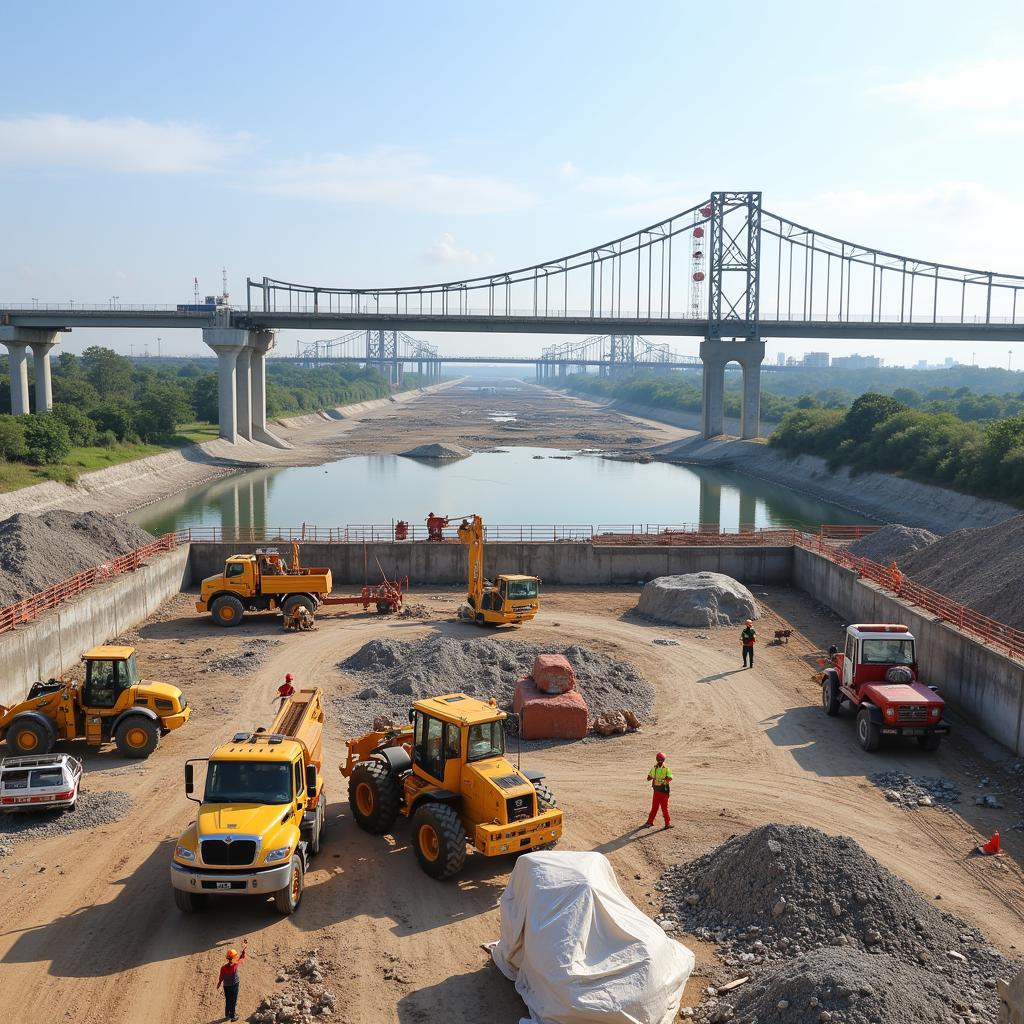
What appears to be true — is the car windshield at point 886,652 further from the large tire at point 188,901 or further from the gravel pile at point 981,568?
the large tire at point 188,901

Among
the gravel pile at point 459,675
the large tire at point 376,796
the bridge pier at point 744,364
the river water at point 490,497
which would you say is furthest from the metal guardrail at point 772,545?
the bridge pier at point 744,364

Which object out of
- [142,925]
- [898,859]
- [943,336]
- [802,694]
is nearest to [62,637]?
[142,925]

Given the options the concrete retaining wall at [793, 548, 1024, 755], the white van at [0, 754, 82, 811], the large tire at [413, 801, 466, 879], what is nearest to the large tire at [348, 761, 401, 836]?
the large tire at [413, 801, 466, 879]

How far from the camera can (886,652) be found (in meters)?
18.5

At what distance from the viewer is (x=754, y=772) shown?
16.4m

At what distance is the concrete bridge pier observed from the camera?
255ft

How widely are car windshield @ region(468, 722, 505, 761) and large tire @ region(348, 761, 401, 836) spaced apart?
1.60 meters

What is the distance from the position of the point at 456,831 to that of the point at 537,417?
6366 inches

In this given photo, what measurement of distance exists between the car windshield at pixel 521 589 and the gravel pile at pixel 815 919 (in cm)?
1344

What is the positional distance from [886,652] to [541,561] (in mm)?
15564

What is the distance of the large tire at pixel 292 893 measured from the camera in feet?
36.8

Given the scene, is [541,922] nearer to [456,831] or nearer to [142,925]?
[456,831]

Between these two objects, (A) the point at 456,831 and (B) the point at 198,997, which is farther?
(A) the point at 456,831

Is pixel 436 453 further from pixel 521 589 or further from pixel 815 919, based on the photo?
pixel 815 919
